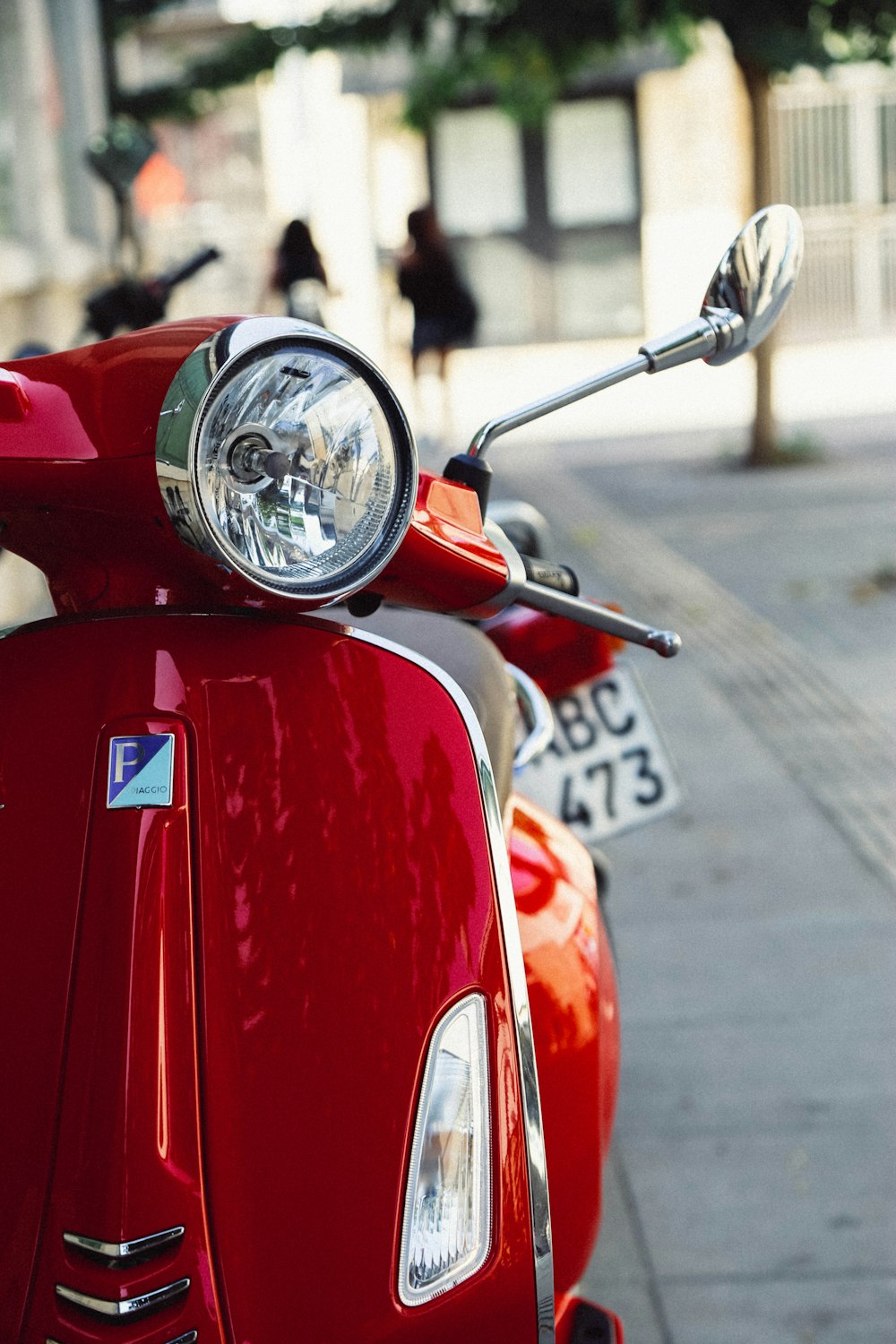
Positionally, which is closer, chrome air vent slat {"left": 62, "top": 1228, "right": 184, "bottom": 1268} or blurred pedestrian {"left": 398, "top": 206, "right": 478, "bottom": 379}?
chrome air vent slat {"left": 62, "top": 1228, "right": 184, "bottom": 1268}

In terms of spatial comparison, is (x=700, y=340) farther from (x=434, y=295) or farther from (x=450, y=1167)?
(x=434, y=295)

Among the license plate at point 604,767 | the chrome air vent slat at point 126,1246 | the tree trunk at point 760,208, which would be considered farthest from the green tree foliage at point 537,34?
the chrome air vent slat at point 126,1246

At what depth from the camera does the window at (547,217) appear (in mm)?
19047

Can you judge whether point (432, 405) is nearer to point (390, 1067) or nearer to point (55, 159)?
point (55, 159)

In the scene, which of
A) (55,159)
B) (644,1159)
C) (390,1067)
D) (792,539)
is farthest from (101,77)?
(390,1067)

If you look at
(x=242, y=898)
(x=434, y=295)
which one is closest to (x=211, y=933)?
(x=242, y=898)

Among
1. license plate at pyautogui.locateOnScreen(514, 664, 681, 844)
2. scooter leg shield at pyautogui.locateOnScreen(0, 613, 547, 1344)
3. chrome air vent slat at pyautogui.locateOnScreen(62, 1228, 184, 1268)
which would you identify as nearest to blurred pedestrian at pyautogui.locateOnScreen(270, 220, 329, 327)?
license plate at pyautogui.locateOnScreen(514, 664, 681, 844)

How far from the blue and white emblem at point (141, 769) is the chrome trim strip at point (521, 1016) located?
0.85 ft

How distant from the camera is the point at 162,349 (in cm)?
153

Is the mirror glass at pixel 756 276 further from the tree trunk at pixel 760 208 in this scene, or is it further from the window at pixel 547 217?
the window at pixel 547 217

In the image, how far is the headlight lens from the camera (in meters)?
1.53

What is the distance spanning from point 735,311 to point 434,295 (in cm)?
992

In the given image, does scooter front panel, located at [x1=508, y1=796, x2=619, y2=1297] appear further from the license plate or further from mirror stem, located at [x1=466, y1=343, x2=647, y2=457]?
the license plate

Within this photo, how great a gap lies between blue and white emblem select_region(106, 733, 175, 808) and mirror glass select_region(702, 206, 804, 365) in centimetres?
80
